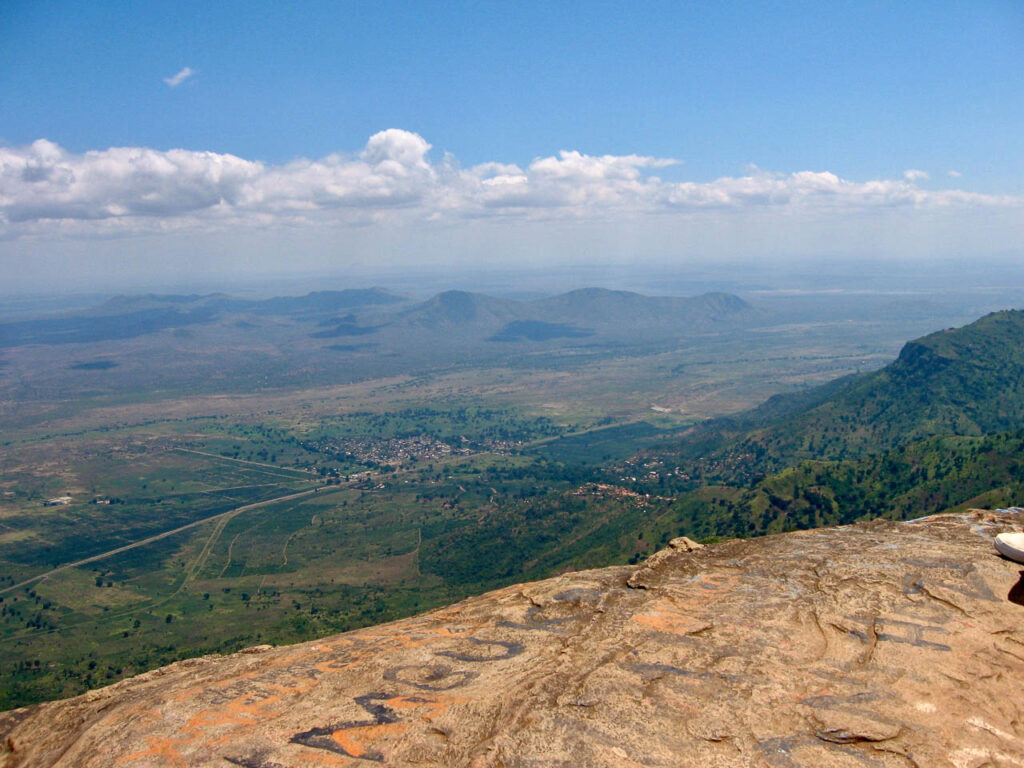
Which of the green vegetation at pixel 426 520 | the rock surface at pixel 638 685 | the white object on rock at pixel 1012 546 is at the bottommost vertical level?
the green vegetation at pixel 426 520

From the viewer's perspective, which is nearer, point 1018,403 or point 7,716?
point 7,716

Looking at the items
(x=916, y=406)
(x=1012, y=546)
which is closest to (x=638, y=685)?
(x=1012, y=546)

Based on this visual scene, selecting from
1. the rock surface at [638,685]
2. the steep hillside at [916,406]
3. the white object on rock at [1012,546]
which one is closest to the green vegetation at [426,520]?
the steep hillside at [916,406]

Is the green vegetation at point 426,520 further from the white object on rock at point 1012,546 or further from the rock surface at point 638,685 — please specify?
the white object on rock at point 1012,546

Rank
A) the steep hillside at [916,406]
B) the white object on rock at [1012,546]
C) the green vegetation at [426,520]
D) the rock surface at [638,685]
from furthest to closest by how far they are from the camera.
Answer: the steep hillside at [916,406], the green vegetation at [426,520], the white object on rock at [1012,546], the rock surface at [638,685]

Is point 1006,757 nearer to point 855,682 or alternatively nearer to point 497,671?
point 855,682

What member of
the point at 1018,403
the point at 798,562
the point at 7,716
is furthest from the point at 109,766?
the point at 1018,403
